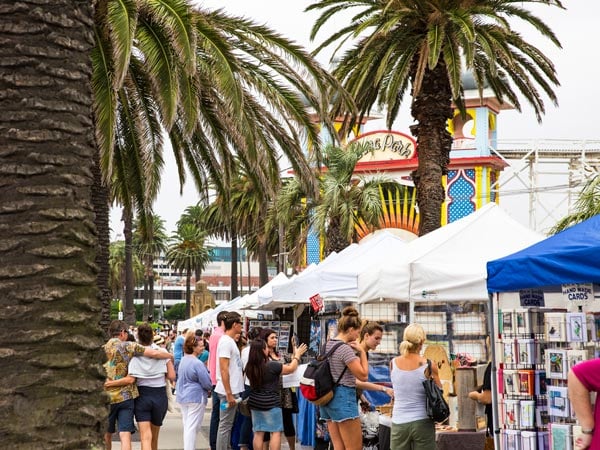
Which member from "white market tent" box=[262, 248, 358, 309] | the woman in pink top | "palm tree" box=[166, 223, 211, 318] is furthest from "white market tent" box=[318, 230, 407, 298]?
"palm tree" box=[166, 223, 211, 318]

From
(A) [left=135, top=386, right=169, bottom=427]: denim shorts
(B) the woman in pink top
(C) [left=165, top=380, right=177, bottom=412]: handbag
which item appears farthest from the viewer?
(C) [left=165, top=380, right=177, bottom=412]: handbag

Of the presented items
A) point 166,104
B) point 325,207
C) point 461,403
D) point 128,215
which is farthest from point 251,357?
point 325,207

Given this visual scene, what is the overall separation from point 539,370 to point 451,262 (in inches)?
149

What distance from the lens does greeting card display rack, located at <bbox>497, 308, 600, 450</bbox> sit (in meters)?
8.08

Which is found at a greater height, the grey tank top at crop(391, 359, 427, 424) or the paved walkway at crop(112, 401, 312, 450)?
the grey tank top at crop(391, 359, 427, 424)

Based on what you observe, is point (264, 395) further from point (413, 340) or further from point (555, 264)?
point (555, 264)

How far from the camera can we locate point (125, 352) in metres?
11.5

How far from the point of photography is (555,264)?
7.92 meters

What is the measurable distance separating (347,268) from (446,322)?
2574mm

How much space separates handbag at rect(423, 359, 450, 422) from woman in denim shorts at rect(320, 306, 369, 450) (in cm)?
104

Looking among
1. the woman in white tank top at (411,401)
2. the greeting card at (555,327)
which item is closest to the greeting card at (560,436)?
the greeting card at (555,327)

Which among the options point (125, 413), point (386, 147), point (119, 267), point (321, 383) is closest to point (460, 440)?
point (321, 383)

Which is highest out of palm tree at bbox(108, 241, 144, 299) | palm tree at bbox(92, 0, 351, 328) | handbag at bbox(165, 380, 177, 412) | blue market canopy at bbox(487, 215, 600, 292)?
palm tree at bbox(108, 241, 144, 299)

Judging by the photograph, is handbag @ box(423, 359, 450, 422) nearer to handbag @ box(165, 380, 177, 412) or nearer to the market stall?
the market stall
